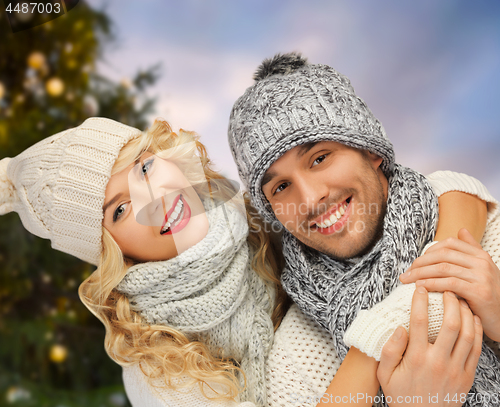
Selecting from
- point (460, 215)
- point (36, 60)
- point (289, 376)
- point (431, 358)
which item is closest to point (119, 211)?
point (36, 60)

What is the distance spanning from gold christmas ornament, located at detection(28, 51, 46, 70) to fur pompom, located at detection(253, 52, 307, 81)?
0.74m

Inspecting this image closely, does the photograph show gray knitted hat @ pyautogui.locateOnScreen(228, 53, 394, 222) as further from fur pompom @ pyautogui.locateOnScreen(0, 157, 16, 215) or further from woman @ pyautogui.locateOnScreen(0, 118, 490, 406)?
fur pompom @ pyautogui.locateOnScreen(0, 157, 16, 215)

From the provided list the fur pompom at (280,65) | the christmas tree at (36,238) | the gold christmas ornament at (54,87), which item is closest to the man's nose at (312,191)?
the fur pompom at (280,65)

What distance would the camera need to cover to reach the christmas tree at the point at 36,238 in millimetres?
1274

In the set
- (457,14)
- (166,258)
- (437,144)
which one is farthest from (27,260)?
(457,14)

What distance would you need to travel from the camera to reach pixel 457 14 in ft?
4.99

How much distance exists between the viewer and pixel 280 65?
1.26 meters

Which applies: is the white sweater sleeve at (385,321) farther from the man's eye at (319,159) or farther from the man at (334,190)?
the man's eye at (319,159)

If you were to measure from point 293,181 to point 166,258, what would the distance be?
19.2 inches

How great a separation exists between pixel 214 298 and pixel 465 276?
70cm

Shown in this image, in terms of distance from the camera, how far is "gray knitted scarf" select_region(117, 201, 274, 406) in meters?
1.16

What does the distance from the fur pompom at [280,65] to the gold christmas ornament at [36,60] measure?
743 millimetres

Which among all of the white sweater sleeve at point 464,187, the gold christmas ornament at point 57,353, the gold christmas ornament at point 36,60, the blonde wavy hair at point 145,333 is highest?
the white sweater sleeve at point 464,187

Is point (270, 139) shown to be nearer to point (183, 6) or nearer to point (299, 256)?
point (299, 256)
